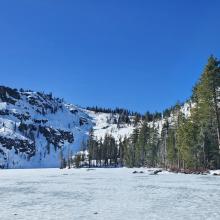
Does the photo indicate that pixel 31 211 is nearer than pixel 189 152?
Yes

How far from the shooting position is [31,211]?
48.7ft

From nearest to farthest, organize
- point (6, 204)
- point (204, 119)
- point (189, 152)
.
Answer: point (6, 204)
point (204, 119)
point (189, 152)

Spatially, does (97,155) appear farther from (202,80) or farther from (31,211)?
(31,211)

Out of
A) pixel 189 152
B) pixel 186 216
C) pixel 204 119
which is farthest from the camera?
pixel 189 152

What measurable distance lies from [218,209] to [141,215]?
3235 mm

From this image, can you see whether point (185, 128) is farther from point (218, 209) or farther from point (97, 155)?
point (97, 155)

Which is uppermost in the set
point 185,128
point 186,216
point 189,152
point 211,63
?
point 211,63

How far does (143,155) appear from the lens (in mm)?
123500

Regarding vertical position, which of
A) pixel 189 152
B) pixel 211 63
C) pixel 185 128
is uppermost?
pixel 211 63

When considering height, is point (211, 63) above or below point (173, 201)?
above

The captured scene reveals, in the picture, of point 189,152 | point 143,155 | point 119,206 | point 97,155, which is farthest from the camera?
point 97,155

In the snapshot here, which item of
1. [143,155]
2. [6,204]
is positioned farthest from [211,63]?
[143,155]

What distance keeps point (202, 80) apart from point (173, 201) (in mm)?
31321

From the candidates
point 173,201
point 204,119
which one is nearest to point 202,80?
point 204,119
